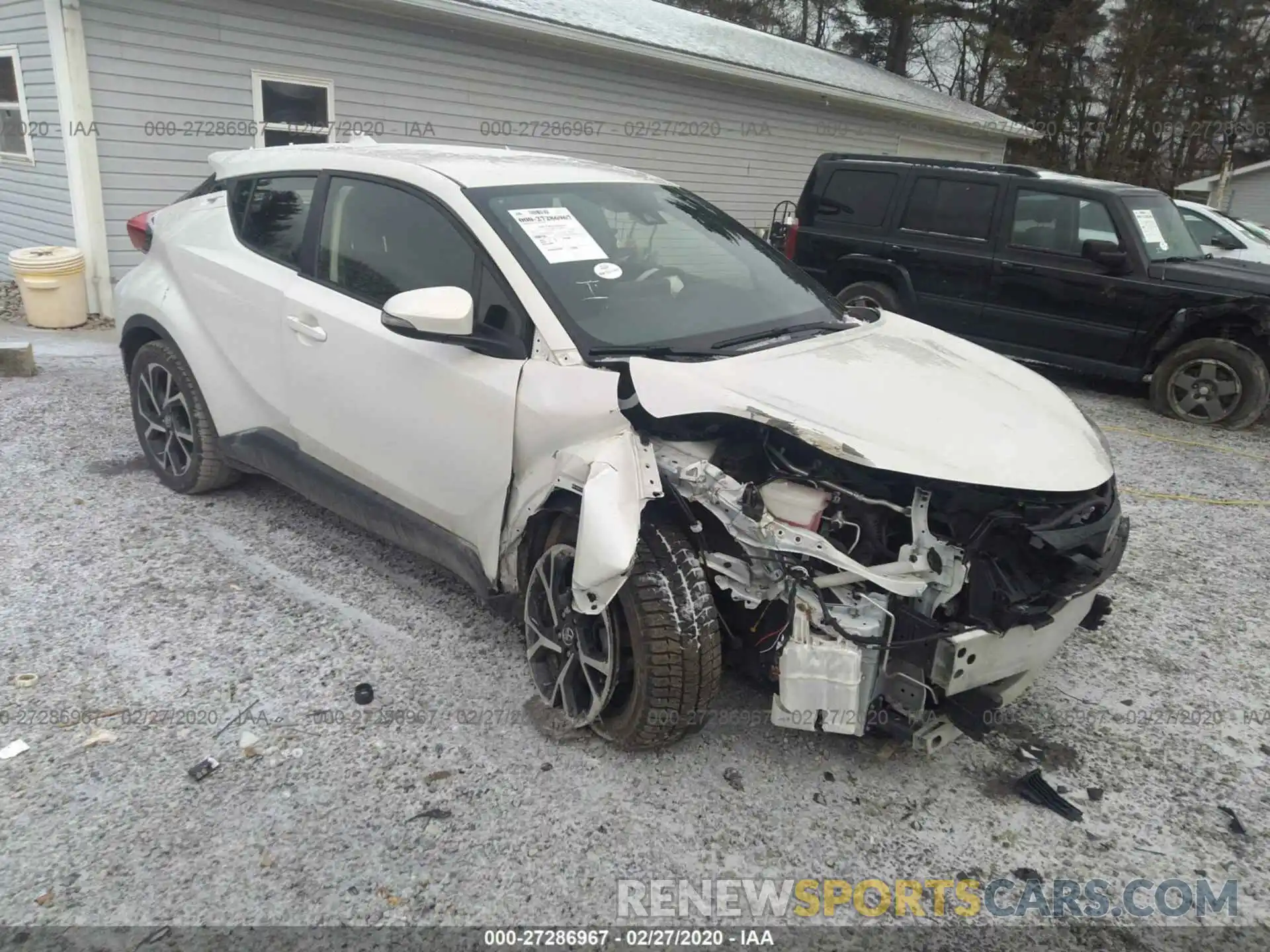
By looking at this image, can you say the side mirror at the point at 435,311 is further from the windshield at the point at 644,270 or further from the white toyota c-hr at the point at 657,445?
the windshield at the point at 644,270

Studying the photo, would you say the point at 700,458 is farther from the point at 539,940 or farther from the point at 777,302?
the point at 539,940

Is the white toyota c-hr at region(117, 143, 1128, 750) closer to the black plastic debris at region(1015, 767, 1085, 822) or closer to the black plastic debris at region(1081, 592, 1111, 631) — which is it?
the black plastic debris at region(1081, 592, 1111, 631)

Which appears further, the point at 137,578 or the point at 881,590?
the point at 137,578

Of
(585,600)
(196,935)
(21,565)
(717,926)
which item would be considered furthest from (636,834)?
(21,565)

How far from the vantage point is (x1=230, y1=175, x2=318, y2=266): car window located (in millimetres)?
3781

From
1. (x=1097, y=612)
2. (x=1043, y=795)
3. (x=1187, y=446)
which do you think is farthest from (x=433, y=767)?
(x=1187, y=446)

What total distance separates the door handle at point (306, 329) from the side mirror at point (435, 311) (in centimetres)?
71

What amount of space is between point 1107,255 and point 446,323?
6160 mm

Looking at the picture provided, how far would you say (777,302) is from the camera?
3.51 meters

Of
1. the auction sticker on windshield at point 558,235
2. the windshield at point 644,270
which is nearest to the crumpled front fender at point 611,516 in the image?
the windshield at point 644,270

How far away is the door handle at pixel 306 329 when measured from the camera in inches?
137

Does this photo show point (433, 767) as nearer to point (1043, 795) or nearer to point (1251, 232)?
point (1043, 795)

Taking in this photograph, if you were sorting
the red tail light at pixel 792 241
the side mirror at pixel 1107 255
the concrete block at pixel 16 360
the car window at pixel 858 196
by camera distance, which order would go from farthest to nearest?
the red tail light at pixel 792 241
the car window at pixel 858 196
the side mirror at pixel 1107 255
the concrete block at pixel 16 360

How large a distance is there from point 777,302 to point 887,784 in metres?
1.80
